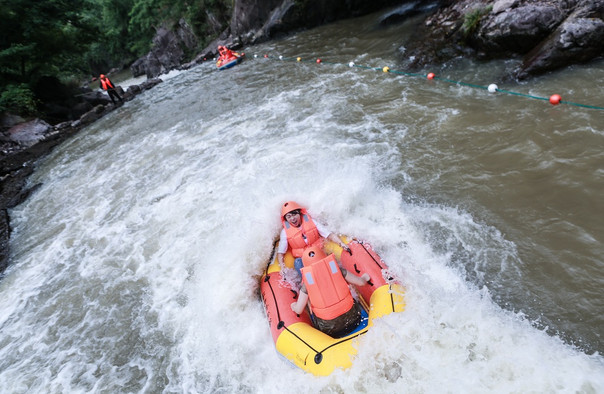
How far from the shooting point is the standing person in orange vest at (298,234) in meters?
4.32

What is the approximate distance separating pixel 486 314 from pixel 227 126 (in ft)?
26.5

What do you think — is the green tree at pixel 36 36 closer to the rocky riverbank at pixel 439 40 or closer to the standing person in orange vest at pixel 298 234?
the rocky riverbank at pixel 439 40

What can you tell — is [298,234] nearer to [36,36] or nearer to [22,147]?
[22,147]

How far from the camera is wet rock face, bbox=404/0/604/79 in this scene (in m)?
6.28

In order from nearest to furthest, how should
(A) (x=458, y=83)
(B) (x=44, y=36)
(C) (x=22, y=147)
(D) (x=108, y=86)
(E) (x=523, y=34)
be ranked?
(A) (x=458, y=83), (E) (x=523, y=34), (C) (x=22, y=147), (B) (x=44, y=36), (D) (x=108, y=86)

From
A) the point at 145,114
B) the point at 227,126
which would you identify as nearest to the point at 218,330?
the point at 227,126

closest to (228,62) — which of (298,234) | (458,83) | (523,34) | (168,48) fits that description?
(458,83)

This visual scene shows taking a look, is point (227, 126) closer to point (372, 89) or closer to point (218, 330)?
point (372, 89)

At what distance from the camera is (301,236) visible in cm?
432

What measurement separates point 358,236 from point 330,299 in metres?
1.50

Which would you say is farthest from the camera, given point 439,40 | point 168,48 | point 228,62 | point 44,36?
point 168,48

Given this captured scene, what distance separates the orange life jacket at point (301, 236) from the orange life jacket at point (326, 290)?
82 centimetres

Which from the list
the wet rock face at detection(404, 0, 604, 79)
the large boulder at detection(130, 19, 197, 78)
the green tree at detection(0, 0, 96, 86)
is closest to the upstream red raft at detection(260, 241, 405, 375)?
the wet rock face at detection(404, 0, 604, 79)

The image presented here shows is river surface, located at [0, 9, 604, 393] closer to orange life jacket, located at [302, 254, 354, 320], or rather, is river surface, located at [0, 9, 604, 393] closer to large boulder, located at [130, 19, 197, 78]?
orange life jacket, located at [302, 254, 354, 320]
